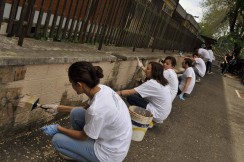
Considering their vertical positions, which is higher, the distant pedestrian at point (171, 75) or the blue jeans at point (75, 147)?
the distant pedestrian at point (171, 75)

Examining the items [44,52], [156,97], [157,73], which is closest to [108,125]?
[44,52]

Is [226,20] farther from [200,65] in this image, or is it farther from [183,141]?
[183,141]

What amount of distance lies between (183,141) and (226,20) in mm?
27823

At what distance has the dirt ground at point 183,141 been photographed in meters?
4.06

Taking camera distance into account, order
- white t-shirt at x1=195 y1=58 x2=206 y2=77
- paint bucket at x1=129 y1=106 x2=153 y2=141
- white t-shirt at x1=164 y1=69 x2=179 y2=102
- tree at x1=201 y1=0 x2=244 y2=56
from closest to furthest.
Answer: paint bucket at x1=129 y1=106 x2=153 y2=141
white t-shirt at x1=164 y1=69 x2=179 y2=102
white t-shirt at x1=195 y1=58 x2=206 y2=77
tree at x1=201 y1=0 x2=244 y2=56

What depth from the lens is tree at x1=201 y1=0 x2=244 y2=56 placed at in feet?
88.1

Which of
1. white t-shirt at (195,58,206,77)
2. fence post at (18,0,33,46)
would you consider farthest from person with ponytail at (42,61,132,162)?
white t-shirt at (195,58,206,77)

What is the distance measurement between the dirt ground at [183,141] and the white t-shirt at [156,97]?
1.36 ft

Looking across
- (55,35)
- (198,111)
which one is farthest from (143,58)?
(55,35)

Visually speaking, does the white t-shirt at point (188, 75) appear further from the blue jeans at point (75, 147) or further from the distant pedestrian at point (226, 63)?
the distant pedestrian at point (226, 63)

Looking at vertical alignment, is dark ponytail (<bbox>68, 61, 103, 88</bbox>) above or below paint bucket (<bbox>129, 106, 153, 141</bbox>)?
above

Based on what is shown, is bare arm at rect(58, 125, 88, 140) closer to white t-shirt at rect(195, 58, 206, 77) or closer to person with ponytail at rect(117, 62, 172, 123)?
person with ponytail at rect(117, 62, 172, 123)

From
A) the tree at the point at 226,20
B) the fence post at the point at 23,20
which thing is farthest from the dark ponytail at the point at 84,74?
the tree at the point at 226,20

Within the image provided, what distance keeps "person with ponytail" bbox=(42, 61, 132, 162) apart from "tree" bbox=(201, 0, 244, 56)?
2452 cm
